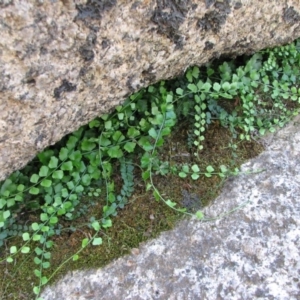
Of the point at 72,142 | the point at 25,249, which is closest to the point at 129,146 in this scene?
the point at 72,142

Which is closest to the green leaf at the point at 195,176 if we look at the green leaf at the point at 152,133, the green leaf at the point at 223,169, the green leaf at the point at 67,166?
the green leaf at the point at 223,169

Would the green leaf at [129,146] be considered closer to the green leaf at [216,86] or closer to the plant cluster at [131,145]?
the plant cluster at [131,145]

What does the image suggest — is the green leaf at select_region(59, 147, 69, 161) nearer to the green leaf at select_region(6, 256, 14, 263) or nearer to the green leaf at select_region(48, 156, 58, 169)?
the green leaf at select_region(48, 156, 58, 169)

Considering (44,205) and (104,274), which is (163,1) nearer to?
(44,205)

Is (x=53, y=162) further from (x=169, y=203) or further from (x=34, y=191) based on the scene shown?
(x=169, y=203)

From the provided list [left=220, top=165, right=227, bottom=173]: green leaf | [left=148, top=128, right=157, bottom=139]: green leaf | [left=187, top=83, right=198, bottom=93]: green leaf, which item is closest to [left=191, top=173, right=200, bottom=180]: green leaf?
[left=220, top=165, right=227, bottom=173]: green leaf
